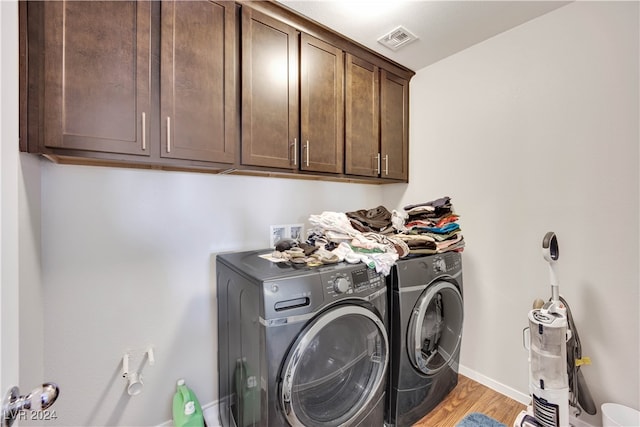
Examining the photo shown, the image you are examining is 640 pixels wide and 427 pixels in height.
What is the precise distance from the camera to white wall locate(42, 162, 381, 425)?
49.6 inches

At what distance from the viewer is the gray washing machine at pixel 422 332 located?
1.46 meters

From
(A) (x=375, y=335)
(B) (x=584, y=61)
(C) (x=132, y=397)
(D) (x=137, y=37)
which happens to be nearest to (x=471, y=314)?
(A) (x=375, y=335)

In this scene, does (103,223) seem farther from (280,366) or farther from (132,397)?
(280,366)

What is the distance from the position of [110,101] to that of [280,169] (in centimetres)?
81

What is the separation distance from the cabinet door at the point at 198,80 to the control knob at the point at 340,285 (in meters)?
0.81

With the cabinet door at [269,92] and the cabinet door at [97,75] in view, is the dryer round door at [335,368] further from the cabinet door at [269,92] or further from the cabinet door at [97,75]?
the cabinet door at [97,75]

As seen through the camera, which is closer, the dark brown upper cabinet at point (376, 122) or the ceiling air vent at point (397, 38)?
the ceiling air vent at point (397, 38)

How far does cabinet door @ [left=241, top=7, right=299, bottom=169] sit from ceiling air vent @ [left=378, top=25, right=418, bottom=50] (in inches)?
24.1

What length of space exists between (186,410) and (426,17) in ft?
8.44

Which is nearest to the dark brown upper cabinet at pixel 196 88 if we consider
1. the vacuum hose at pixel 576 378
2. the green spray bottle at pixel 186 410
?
the green spray bottle at pixel 186 410

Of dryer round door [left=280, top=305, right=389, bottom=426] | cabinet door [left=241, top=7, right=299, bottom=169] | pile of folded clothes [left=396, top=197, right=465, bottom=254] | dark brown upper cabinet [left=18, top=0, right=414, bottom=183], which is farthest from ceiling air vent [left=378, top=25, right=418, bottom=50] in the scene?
dryer round door [left=280, top=305, right=389, bottom=426]

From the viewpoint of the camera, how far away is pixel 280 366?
1.04 metres

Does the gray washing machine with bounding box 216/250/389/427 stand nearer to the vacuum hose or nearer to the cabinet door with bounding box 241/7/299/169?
the cabinet door with bounding box 241/7/299/169

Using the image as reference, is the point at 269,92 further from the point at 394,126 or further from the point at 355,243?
the point at 394,126
